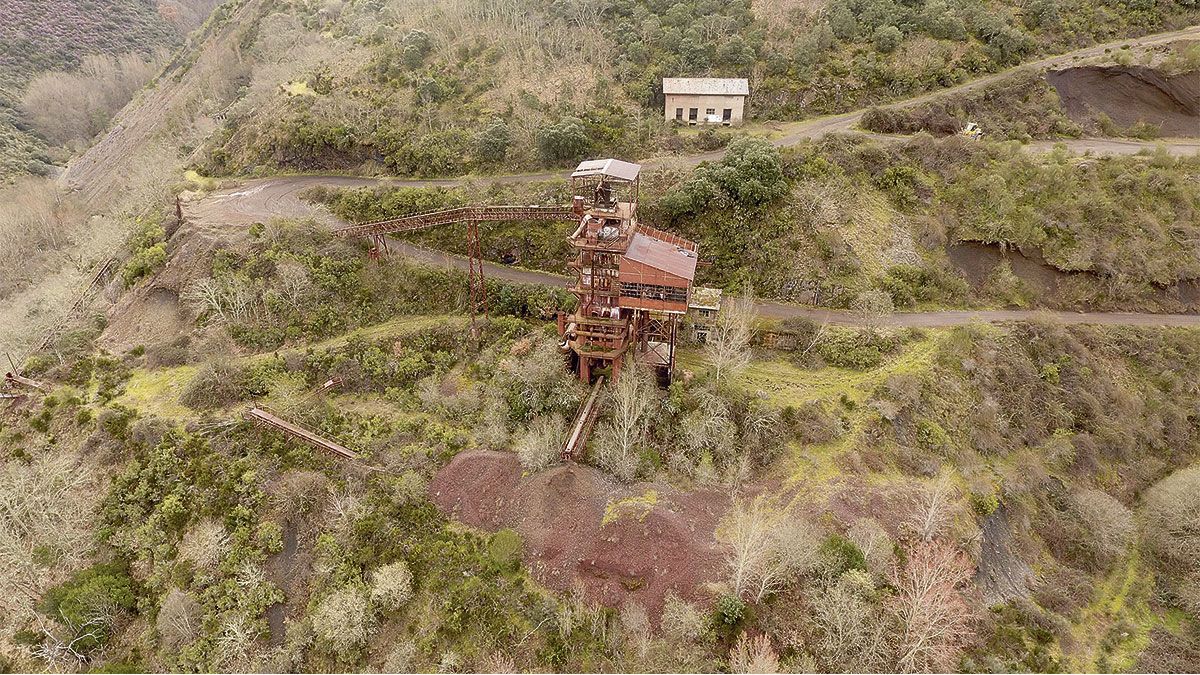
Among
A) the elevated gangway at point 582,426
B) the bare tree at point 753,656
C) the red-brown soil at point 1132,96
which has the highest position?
the red-brown soil at point 1132,96

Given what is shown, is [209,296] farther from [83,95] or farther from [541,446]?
[83,95]

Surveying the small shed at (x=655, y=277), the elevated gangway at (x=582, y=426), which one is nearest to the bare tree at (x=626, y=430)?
the elevated gangway at (x=582, y=426)

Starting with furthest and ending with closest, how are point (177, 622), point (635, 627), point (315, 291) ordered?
point (315, 291)
point (177, 622)
point (635, 627)

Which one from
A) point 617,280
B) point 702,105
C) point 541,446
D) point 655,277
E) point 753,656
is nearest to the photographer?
point 753,656

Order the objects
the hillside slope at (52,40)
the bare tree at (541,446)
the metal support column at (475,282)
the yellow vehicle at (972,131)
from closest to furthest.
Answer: the bare tree at (541,446), the metal support column at (475,282), the yellow vehicle at (972,131), the hillside slope at (52,40)

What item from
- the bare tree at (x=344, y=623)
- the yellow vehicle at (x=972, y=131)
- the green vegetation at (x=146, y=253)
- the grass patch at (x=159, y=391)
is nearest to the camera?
the bare tree at (x=344, y=623)

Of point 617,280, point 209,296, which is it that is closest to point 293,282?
point 209,296

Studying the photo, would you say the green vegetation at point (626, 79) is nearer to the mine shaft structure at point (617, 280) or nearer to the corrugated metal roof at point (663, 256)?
the mine shaft structure at point (617, 280)

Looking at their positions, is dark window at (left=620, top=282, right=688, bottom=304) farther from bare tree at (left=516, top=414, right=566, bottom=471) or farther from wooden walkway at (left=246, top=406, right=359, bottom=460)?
wooden walkway at (left=246, top=406, right=359, bottom=460)
